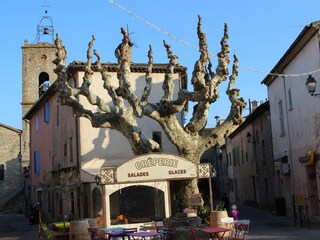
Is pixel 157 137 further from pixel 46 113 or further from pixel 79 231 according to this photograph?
pixel 79 231

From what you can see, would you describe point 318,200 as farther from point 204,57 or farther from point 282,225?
point 204,57

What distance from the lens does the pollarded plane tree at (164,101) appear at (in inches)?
659

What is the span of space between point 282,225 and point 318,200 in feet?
6.07

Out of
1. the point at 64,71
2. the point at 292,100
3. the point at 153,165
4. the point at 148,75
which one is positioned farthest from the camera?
the point at 292,100

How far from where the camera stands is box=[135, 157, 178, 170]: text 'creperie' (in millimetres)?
14750

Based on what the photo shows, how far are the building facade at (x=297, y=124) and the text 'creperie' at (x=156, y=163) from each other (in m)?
5.61

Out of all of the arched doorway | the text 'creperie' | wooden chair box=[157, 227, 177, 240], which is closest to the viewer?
wooden chair box=[157, 227, 177, 240]

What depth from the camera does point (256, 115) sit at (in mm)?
30375

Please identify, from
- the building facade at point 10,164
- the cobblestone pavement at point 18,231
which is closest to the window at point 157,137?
the cobblestone pavement at point 18,231

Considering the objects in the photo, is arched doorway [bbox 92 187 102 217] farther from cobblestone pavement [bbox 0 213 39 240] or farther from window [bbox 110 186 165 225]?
window [bbox 110 186 165 225]

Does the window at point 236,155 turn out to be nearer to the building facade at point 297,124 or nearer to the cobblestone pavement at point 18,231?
the building facade at point 297,124

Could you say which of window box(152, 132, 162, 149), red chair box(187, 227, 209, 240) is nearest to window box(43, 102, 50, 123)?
window box(152, 132, 162, 149)

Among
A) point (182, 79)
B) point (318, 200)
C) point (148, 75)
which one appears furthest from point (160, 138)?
point (318, 200)

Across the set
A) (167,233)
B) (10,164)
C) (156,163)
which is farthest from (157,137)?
(10,164)
